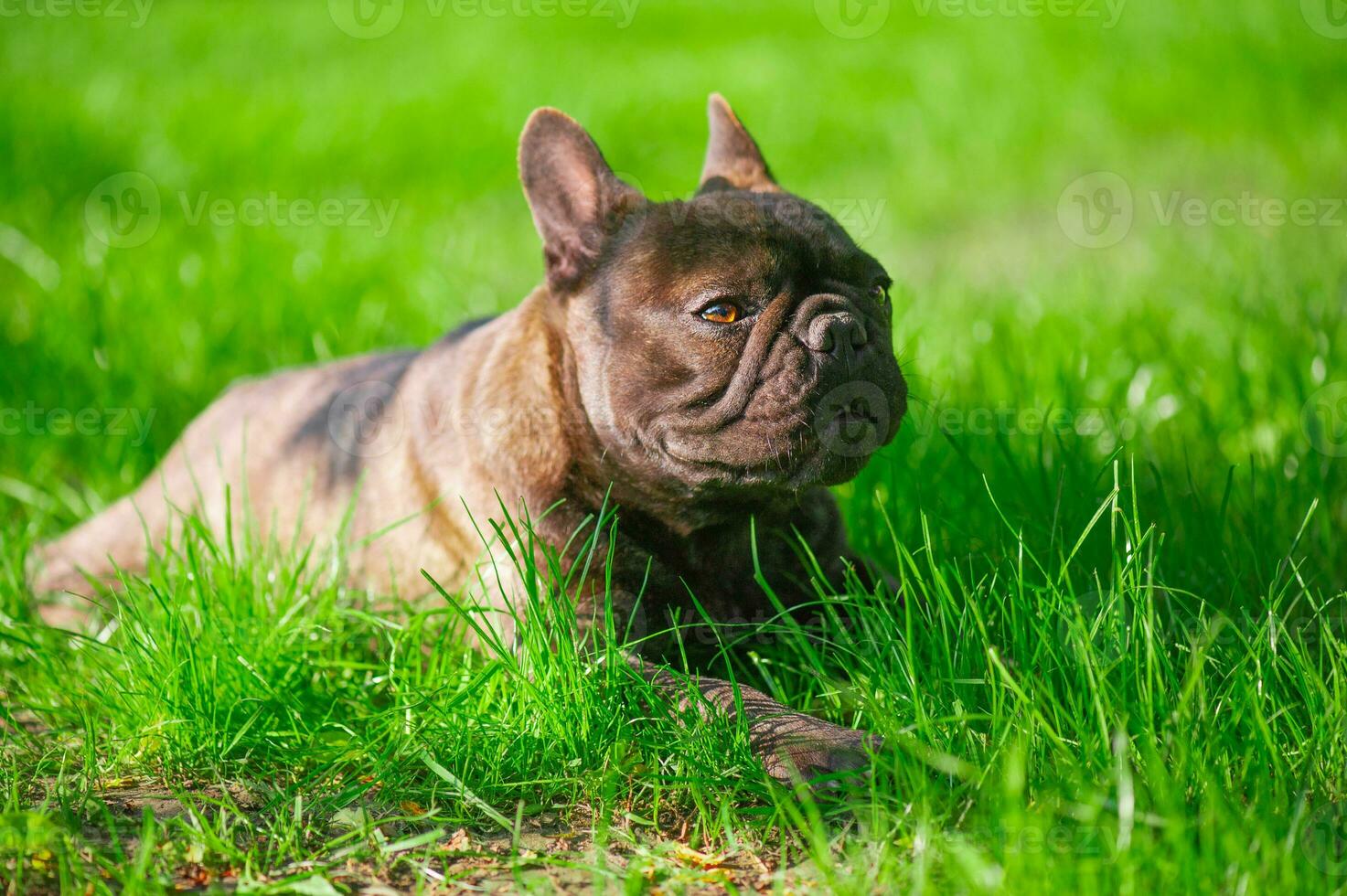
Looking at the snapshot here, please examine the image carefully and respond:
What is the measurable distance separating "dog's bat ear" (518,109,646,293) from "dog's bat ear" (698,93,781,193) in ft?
1.76

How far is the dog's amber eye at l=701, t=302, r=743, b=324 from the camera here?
312 centimetres

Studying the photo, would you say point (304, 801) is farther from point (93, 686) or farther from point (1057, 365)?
point (1057, 365)

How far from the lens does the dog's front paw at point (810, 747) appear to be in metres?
2.55

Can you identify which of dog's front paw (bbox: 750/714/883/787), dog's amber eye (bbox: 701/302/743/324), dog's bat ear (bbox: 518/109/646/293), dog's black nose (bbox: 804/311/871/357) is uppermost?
dog's bat ear (bbox: 518/109/646/293)

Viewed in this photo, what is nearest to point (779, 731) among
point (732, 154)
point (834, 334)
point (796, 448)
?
point (796, 448)

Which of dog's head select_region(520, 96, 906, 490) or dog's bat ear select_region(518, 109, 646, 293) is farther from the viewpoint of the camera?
dog's bat ear select_region(518, 109, 646, 293)

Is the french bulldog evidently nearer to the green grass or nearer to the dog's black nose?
the dog's black nose

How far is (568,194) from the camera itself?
136 inches

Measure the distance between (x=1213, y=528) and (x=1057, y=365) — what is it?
4.14 feet

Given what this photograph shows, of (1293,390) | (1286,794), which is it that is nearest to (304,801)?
(1286,794)

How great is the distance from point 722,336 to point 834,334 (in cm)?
29

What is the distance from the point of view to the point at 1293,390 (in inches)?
180

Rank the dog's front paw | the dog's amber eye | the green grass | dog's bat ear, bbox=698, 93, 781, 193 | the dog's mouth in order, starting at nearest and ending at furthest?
1. the green grass
2. the dog's front paw
3. the dog's mouth
4. the dog's amber eye
5. dog's bat ear, bbox=698, 93, 781, 193

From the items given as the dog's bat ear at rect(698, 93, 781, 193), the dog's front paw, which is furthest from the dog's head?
the dog's front paw
